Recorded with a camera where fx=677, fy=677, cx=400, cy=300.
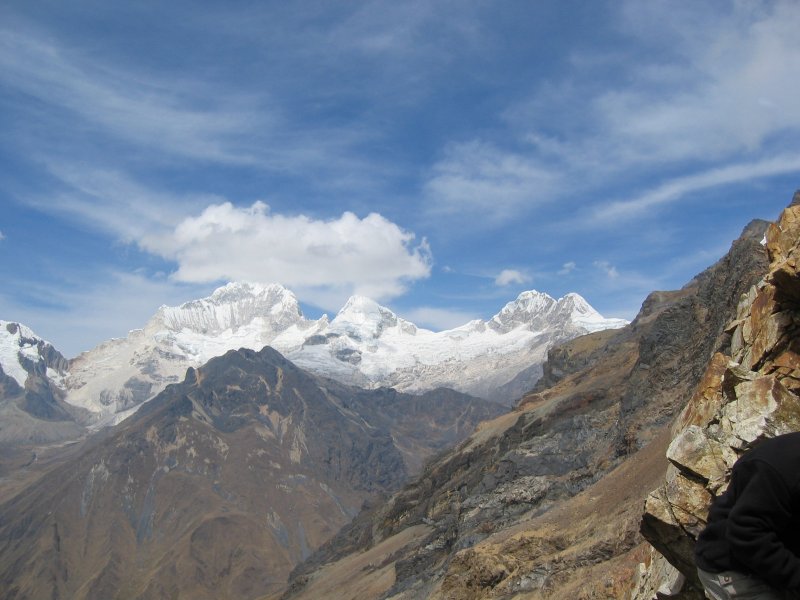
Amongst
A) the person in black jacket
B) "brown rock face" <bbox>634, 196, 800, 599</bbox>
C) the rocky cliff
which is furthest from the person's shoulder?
the rocky cliff

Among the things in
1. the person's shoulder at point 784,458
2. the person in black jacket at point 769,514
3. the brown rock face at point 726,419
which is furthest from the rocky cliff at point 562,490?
the person's shoulder at point 784,458

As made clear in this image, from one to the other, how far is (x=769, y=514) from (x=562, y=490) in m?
41.2

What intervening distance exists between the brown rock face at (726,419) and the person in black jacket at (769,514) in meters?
2.67

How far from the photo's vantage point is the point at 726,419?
1104 cm

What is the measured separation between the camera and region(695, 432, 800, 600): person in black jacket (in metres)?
7.37

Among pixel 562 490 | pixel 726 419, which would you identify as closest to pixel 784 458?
pixel 726 419

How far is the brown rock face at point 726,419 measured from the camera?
10430 mm

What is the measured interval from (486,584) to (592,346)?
112 m

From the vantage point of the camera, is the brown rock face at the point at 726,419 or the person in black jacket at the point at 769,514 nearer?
the person in black jacket at the point at 769,514

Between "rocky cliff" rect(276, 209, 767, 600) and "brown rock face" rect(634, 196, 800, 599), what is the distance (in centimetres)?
772

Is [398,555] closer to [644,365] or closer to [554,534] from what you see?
[644,365]

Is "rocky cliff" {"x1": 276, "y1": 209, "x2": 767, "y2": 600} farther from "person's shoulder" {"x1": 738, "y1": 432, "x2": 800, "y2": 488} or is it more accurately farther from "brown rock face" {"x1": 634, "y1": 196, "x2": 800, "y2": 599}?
"person's shoulder" {"x1": 738, "y1": 432, "x2": 800, "y2": 488}

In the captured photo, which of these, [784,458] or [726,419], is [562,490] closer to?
[726,419]

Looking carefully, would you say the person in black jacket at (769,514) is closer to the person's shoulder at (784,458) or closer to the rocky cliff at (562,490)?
the person's shoulder at (784,458)
